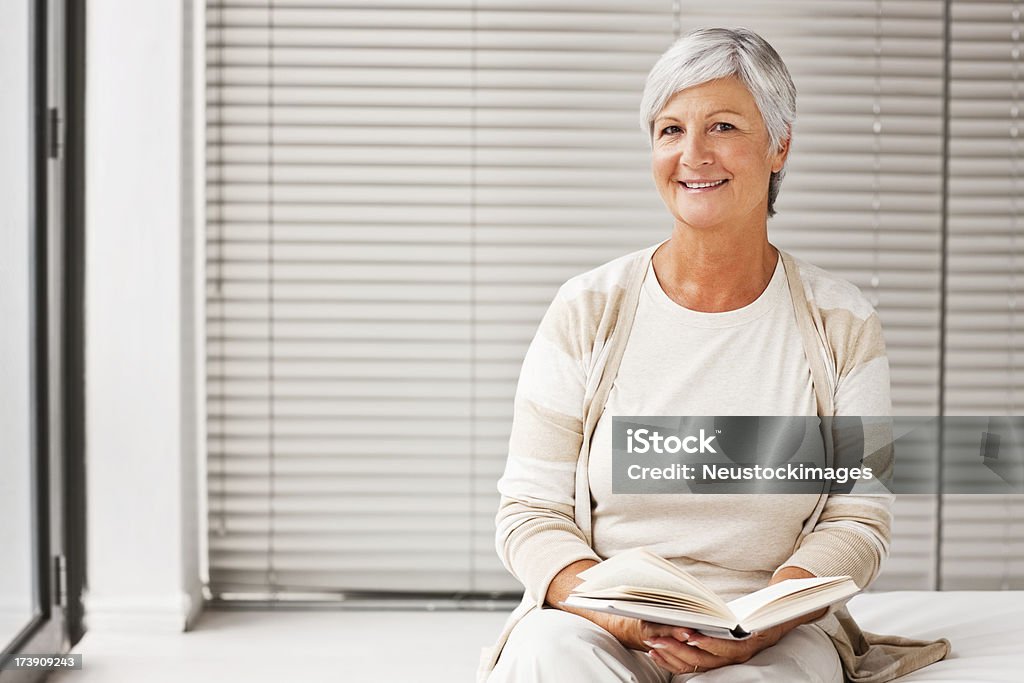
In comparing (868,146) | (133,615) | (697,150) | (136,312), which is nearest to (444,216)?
(136,312)

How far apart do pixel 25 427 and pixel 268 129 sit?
73 cm

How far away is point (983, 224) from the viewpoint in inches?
75.1

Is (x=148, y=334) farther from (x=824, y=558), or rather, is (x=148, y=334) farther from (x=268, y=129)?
(x=824, y=558)

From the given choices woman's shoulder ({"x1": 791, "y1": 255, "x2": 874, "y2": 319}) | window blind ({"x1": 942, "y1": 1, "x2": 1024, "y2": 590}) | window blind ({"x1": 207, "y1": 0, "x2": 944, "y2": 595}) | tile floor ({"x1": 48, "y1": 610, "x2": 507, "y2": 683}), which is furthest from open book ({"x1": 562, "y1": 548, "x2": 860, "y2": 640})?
window blind ({"x1": 942, "y1": 1, "x2": 1024, "y2": 590})

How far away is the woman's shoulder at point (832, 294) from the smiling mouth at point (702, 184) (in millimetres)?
165

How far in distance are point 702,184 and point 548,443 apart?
0.39 metres

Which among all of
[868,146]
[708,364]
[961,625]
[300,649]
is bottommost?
[300,649]

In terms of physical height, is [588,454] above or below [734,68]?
below

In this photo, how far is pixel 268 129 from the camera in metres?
1.89

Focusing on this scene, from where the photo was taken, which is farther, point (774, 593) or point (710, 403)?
point (710, 403)

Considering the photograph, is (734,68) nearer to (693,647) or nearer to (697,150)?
(697,150)

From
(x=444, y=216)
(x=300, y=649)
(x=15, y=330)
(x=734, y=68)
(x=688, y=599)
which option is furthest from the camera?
(x=444, y=216)

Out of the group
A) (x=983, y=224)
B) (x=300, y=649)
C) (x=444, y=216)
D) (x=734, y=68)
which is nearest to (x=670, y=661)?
(x=734, y=68)

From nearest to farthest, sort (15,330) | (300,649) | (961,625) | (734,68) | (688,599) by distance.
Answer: (688,599) < (734,68) < (961,625) < (15,330) < (300,649)
